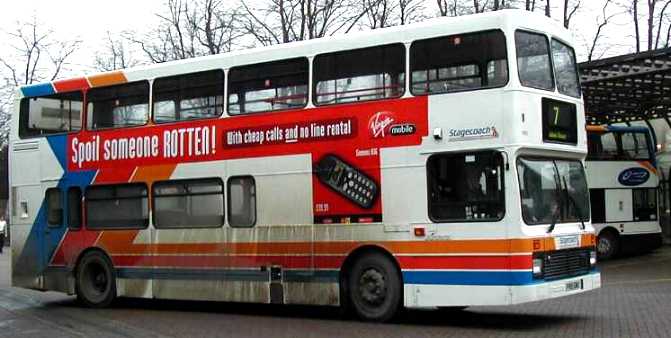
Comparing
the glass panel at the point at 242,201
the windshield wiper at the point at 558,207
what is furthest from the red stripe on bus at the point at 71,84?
the windshield wiper at the point at 558,207

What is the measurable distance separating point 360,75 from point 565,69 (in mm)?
2865

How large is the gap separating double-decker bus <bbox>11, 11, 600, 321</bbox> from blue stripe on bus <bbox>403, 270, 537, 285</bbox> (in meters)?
0.03

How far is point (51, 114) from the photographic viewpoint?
1491cm

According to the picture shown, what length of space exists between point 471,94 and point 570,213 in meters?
2.20

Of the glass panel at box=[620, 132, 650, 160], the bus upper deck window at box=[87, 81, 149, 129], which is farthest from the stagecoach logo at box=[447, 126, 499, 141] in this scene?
the glass panel at box=[620, 132, 650, 160]

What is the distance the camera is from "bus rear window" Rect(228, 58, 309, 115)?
11805 mm

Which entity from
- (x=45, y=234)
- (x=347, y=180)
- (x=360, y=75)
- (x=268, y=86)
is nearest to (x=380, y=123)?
(x=360, y=75)

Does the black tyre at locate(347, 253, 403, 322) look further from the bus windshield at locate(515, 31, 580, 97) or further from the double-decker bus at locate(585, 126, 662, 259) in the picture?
the double-decker bus at locate(585, 126, 662, 259)

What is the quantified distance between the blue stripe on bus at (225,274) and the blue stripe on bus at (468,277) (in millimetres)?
1308

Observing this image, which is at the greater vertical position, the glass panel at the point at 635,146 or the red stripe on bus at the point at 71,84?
the red stripe on bus at the point at 71,84

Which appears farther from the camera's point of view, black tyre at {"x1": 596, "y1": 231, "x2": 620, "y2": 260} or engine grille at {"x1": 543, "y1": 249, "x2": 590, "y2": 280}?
black tyre at {"x1": 596, "y1": 231, "x2": 620, "y2": 260}

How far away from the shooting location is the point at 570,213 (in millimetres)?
10789

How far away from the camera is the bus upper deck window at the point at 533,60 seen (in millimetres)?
10172

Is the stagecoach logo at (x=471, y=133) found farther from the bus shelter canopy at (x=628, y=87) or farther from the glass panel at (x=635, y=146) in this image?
the glass panel at (x=635, y=146)
